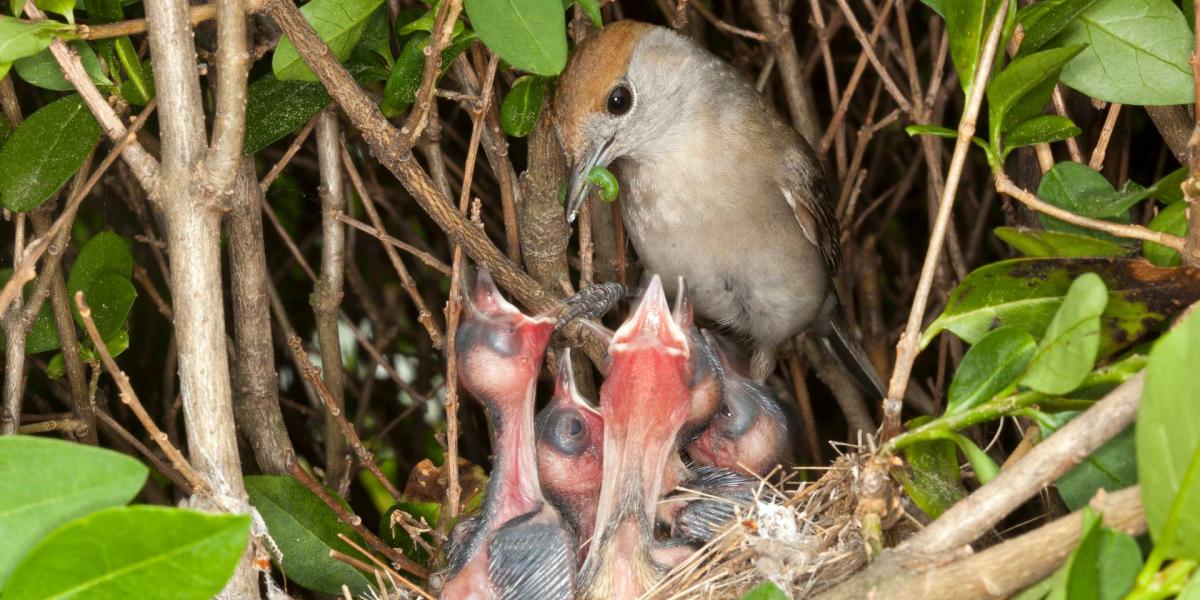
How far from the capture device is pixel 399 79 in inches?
93.3

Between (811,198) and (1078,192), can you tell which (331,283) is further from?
(1078,192)

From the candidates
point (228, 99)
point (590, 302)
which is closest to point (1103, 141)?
point (590, 302)

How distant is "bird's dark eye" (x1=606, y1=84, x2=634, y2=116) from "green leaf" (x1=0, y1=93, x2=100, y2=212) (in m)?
1.19

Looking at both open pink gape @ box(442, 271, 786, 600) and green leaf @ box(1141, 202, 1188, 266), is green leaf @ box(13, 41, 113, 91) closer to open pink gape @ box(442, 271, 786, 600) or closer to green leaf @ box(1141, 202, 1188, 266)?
open pink gape @ box(442, 271, 786, 600)

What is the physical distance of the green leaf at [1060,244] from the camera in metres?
2.03

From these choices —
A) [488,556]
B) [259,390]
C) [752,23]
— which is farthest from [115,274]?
[752,23]

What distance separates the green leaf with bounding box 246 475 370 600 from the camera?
94.9 inches

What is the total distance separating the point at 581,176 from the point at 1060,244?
1.13 metres

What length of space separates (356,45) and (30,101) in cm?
116

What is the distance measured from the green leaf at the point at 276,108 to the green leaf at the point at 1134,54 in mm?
1388

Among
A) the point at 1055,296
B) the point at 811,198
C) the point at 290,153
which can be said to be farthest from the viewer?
the point at 811,198

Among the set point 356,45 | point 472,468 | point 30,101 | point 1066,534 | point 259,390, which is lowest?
point 472,468

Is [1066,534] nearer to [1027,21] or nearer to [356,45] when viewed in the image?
[1027,21]

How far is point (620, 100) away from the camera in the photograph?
10.0 feet
